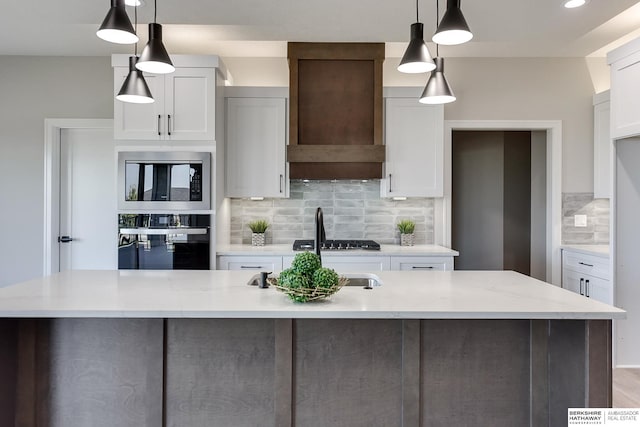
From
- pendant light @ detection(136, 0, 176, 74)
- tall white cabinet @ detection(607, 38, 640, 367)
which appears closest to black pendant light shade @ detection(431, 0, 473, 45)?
pendant light @ detection(136, 0, 176, 74)

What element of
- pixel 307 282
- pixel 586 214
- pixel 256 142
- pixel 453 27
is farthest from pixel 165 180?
pixel 586 214

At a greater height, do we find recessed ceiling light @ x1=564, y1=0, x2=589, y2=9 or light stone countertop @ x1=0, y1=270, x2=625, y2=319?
recessed ceiling light @ x1=564, y1=0, x2=589, y2=9

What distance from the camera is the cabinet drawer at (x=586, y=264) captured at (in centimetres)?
345

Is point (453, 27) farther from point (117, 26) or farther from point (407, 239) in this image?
point (407, 239)

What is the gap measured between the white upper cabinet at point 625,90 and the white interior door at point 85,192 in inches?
170

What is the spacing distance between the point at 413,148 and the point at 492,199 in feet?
7.69

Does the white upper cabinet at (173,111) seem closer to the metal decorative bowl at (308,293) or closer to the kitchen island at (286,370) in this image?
the kitchen island at (286,370)

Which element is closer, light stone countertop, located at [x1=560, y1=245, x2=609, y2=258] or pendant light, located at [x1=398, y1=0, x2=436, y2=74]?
pendant light, located at [x1=398, y1=0, x2=436, y2=74]

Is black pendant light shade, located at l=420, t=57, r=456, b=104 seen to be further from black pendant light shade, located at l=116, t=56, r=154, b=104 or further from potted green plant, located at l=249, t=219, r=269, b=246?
potted green plant, located at l=249, t=219, r=269, b=246

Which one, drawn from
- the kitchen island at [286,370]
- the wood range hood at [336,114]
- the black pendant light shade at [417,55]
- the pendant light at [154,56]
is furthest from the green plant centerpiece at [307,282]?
the wood range hood at [336,114]

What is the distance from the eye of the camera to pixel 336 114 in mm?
3893

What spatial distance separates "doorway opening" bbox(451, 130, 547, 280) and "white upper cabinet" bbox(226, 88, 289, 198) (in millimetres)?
2849

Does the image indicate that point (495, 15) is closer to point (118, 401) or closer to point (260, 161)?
point (260, 161)

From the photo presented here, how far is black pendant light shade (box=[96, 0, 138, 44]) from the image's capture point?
6.15ft
